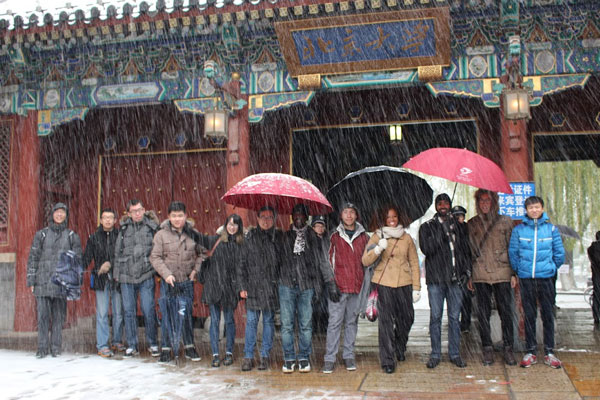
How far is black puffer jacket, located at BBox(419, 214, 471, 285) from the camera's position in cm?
571

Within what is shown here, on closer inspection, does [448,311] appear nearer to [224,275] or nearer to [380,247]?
[380,247]

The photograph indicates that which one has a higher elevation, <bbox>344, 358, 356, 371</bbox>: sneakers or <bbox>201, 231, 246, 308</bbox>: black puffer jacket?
<bbox>201, 231, 246, 308</bbox>: black puffer jacket

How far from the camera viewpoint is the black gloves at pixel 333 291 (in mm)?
5625

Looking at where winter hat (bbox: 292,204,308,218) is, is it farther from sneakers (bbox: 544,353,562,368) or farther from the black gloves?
sneakers (bbox: 544,353,562,368)

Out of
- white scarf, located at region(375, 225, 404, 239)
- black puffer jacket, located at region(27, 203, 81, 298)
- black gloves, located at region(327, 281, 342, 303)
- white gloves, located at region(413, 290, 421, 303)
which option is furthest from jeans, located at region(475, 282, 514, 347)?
black puffer jacket, located at region(27, 203, 81, 298)

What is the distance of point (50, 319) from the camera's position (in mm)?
6641

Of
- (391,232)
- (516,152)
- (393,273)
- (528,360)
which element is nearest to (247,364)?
(393,273)

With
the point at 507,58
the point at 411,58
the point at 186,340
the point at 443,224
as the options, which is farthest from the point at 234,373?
the point at 507,58

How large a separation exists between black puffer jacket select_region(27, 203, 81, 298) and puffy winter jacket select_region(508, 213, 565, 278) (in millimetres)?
5037

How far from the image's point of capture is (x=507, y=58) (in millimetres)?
6785

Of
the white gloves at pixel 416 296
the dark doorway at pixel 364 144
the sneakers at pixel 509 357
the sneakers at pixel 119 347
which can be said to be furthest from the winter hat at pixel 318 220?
the dark doorway at pixel 364 144

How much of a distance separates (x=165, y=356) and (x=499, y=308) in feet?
11.7

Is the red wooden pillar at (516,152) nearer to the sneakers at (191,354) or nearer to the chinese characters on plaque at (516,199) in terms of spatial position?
the chinese characters on plaque at (516,199)

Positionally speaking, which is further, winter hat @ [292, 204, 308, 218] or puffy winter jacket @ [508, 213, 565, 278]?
winter hat @ [292, 204, 308, 218]
